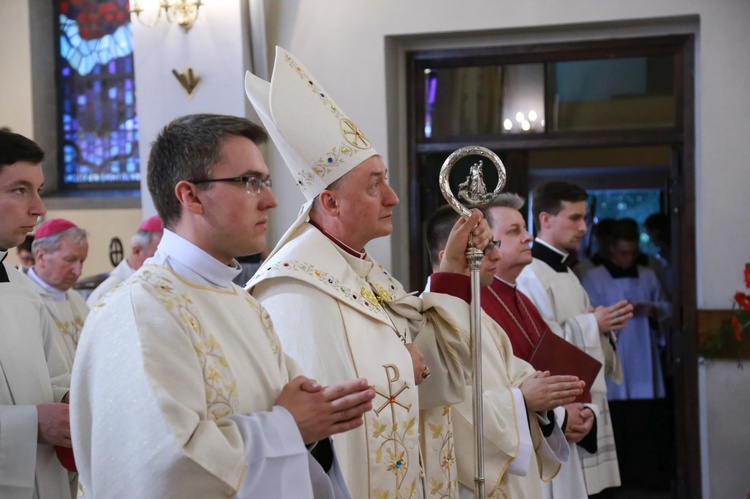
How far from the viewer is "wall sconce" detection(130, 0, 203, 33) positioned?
21.3 feet

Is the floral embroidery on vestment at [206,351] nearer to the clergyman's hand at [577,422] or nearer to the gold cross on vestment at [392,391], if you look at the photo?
the gold cross on vestment at [392,391]

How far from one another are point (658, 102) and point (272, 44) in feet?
8.57

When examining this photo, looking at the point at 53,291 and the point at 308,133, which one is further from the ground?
the point at 308,133

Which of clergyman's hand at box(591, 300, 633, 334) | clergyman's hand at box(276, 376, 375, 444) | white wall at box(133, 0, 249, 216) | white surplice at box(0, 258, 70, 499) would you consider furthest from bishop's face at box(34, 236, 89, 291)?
clergyman's hand at box(276, 376, 375, 444)

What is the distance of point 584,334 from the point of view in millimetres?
5363

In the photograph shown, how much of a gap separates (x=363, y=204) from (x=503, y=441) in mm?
1063

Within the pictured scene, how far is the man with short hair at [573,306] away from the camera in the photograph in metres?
5.28

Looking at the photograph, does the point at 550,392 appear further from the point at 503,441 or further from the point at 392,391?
the point at 392,391

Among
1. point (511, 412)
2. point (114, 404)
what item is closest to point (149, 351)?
point (114, 404)

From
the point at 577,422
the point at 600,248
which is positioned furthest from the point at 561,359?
the point at 600,248

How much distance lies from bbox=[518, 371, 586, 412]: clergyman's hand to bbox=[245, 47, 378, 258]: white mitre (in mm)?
1119

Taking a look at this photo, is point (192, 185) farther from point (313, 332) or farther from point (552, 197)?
point (552, 197)

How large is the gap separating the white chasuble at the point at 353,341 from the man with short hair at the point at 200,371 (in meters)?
0.38

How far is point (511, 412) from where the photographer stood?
11.9ft
